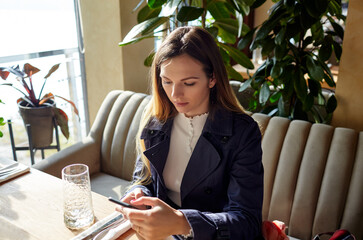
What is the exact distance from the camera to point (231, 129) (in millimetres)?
1122

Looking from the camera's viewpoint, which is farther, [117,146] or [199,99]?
[117,146]

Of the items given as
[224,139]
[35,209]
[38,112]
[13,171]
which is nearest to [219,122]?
[224,139]

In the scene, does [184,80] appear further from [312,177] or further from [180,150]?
[312,177]

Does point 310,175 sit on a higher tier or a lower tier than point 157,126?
lower

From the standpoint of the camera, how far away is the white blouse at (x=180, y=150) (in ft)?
3.97

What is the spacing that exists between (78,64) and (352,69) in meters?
2.26

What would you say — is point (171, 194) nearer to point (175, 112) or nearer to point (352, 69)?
point (175, 112)

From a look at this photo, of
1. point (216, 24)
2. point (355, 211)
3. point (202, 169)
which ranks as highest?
point (216, 24)

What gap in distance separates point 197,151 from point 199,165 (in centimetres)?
5

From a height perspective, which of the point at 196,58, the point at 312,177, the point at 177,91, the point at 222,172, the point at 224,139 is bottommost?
the point at 312,177

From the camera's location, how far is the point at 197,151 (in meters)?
1.14

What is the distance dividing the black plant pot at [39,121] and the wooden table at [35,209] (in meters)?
1.02

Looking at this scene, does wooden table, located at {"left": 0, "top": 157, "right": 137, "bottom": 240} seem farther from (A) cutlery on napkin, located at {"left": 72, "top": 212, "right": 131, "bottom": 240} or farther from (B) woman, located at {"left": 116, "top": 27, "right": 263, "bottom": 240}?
(B) woman, located at {"left": 116, "top": 27, "right": 263, "bottom": 240}

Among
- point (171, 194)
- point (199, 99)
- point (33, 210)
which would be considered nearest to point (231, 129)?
point (199, 99)
